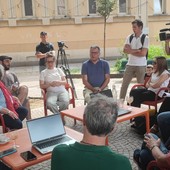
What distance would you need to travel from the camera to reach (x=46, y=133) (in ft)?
8.86

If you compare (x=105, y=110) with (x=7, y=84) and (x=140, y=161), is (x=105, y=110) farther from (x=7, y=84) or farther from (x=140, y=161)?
(x=7, y=84)

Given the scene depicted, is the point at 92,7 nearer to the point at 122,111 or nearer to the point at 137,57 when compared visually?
the point at 137,57

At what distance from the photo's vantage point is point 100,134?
170 cm

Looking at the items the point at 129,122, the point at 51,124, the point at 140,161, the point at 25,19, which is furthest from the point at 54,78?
the point at 25,19

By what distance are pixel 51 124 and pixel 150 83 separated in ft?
8.41

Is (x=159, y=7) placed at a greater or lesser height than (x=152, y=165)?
greater

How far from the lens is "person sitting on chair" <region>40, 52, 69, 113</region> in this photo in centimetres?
478

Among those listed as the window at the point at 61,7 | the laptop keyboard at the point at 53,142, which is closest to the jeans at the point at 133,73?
the laptop keyboard at the point at 53,142

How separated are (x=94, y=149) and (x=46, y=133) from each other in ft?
3.77

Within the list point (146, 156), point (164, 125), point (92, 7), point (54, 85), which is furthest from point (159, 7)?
point (146, 156)

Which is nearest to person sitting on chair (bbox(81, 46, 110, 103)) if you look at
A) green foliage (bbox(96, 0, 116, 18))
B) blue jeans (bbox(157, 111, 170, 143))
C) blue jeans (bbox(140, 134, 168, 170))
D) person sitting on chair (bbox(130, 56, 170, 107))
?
person sitting on chair (bbox(130, 56, 170, 107))

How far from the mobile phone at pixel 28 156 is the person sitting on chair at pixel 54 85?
218 centimetres

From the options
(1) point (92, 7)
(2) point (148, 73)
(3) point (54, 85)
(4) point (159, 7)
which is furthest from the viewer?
(4) point (159, 7)

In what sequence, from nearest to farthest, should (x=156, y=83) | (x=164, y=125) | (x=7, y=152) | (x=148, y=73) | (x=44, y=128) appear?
(x=7, y=152), (x=44, y=128), (x=164, y=125), (x=156, y=83), (x=148, y=73)
